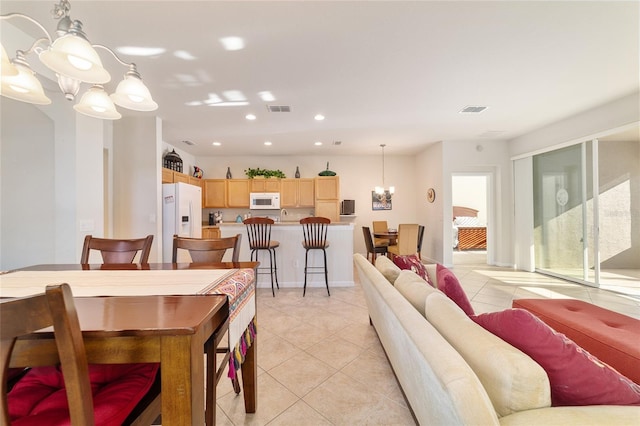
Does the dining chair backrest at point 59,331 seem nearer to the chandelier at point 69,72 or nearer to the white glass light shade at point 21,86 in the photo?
the chandelier at point 69,72

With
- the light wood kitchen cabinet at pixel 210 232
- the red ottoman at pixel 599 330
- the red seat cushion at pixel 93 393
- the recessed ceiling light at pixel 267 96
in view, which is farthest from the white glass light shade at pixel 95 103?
the light wood kitchen cabinet at pixel 210 232

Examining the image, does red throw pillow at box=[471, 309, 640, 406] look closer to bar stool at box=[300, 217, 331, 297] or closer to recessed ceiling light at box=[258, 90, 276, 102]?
bar stool at box=[300, 217, 331, 297]

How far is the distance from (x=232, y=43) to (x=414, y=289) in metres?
2.49

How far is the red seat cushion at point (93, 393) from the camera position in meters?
0.76

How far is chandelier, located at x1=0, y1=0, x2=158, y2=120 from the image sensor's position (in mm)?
1142

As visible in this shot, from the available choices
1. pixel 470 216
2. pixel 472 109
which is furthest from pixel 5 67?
pixel 470 216

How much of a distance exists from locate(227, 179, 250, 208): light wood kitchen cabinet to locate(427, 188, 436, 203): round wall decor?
14.7ft

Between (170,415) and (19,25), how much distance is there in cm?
313

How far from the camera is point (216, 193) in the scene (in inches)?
242

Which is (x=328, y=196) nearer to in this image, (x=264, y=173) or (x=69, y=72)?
(x=264, y=173)

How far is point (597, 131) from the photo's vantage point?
3613 mm

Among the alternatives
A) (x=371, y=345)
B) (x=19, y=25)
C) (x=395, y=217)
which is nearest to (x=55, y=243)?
(x=19, y=25)

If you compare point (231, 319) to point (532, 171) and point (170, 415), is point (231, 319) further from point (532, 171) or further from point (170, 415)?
point (532, 171)

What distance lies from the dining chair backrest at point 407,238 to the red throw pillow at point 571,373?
3.63 m
